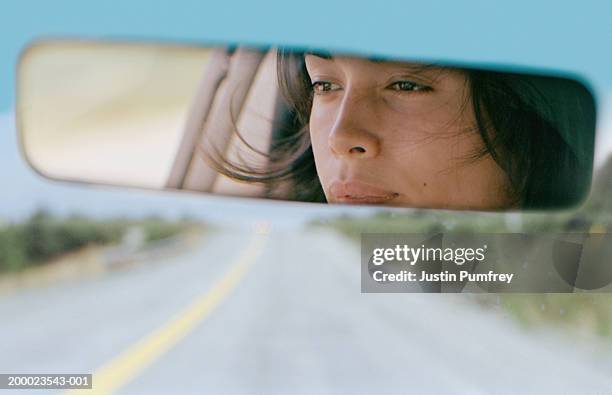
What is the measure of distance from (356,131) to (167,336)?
18.2 ft

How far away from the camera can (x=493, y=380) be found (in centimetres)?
421

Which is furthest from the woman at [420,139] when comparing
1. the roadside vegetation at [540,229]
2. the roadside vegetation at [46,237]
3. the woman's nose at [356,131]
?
the roadside vegetation at [46,237]

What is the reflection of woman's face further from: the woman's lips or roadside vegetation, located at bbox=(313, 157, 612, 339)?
roadside vegetation, located at bbox=(313, 157, 612, 339)

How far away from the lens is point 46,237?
26.6 ft

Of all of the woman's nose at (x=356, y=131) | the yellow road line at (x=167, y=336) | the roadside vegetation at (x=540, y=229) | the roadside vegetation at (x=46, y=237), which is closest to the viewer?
the woman's nose at (x=356, y=131)

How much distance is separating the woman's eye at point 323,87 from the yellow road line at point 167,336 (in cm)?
128

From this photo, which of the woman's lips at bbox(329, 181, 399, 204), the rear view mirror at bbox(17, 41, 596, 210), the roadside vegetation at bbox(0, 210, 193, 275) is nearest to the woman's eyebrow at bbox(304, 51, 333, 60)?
the rear view mirror at bbox(17, 41, 596, 210)

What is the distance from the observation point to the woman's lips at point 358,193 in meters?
1.92

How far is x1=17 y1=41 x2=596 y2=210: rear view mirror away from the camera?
1907 mm

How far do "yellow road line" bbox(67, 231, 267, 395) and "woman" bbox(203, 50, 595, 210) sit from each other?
49.0 inches

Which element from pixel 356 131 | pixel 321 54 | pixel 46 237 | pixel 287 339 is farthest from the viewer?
pixel 46 237

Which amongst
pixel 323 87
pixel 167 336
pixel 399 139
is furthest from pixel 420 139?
pixel 167 336

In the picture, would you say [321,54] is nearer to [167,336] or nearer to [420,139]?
[420,139]

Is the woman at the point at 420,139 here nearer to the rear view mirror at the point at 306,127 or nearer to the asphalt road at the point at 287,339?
the rear view mirror at the point at 306,127
